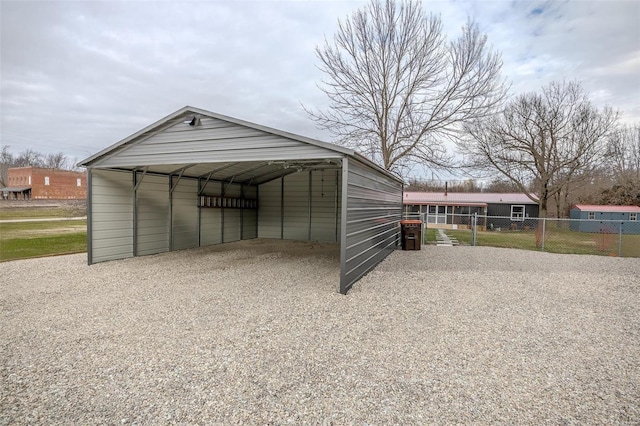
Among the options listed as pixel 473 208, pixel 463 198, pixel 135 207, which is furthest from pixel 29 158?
pixel 473 208

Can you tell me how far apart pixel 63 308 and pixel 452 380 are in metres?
5.09

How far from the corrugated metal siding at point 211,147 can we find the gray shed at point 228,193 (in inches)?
0.8

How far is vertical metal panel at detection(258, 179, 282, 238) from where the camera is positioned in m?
13.2

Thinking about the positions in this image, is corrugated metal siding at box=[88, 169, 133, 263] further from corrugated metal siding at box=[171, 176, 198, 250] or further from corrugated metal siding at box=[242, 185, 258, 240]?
corrugated metal siding at box=[242, 185, 258, 240]

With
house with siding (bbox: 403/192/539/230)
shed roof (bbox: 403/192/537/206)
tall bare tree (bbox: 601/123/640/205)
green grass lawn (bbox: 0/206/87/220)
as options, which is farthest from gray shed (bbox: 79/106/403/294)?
tall bare tree (bbox: 601/123/640/205)

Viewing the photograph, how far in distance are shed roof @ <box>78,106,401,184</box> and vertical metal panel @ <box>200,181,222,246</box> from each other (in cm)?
297

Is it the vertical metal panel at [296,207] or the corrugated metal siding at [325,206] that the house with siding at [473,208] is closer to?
the corrugated metal siding at [325,206]

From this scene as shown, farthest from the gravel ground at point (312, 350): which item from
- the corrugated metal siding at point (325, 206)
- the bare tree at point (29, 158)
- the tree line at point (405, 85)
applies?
the bare tree at point (29, 158)

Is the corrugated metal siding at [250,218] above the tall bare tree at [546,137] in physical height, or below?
below

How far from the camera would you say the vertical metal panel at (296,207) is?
1267 cm

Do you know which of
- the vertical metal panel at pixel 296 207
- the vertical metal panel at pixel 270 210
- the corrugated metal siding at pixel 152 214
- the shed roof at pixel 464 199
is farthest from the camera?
the shed roof at pixel 464 199

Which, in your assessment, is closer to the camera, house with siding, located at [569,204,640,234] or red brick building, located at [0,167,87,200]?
house with siding, located at [569,204,640,234]

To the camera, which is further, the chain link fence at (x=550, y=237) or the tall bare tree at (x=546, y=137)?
the tall bare tree at (x=546, y=137)

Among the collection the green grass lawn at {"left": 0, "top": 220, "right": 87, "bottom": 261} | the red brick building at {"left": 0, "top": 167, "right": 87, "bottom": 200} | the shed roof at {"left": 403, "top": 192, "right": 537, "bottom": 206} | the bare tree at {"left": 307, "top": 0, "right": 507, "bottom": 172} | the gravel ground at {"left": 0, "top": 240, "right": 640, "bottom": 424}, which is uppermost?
the bare tree at {"left": 307, "top": 0, "right": 507, "bottom": 172}
